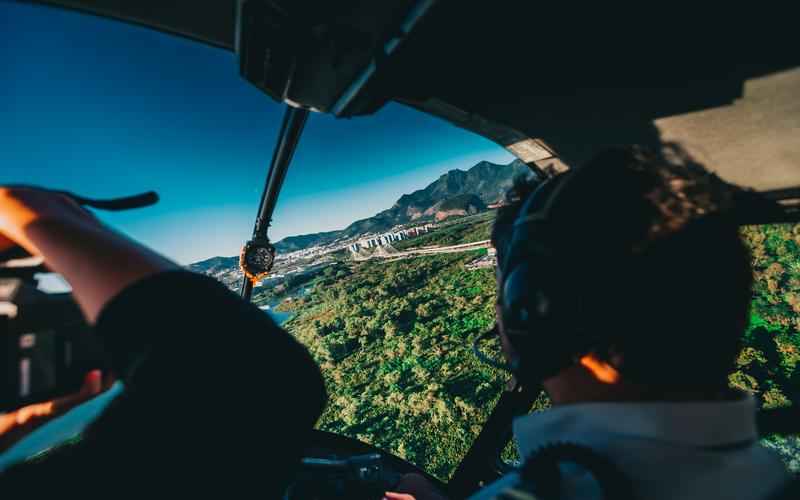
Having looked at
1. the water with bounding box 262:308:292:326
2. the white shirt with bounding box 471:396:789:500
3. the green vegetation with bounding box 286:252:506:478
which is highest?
the water with bounding box 262:308:292:326

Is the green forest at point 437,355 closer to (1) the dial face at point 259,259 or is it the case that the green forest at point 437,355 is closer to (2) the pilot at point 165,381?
(1) the dial face at point 259,259

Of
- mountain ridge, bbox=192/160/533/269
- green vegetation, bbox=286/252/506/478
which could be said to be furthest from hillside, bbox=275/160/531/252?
green vegetation, bbox=286/252/506/478

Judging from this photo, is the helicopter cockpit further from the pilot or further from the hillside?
the hillside

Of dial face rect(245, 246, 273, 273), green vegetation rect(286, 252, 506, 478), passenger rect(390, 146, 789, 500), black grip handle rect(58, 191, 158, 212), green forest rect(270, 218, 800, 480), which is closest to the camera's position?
passenger rect(390, 146, 789, 500)

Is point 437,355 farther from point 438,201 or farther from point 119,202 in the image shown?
point 438,201

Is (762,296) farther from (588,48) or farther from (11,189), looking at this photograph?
(11,189)

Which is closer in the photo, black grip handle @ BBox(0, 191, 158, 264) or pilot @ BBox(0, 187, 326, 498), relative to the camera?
pilot @ BBox(0, 187, 326, 498)
